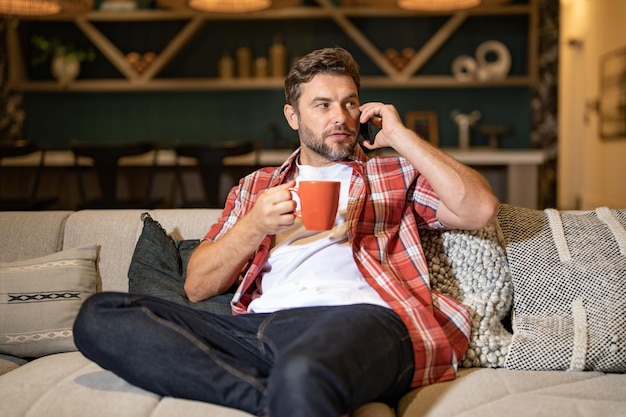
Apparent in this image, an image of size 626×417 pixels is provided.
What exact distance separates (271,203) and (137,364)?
45 centimetres

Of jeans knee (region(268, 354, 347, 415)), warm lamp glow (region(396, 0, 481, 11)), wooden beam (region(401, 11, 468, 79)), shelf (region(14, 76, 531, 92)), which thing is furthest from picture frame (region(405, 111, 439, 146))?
jeans knee (region(268, 354, 347, 415))

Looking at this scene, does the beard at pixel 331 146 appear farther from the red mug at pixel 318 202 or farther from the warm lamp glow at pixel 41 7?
the warm lamp glow at pixel 41 7

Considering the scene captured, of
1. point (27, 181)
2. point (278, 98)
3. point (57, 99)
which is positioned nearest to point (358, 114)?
point (27, 181)

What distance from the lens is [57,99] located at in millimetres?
6113

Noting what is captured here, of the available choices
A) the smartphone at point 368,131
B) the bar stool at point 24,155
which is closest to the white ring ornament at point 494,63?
the bar stool at point 24,155

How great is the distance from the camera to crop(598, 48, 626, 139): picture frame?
21.7 feet

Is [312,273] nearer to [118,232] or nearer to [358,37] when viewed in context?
[118,232]

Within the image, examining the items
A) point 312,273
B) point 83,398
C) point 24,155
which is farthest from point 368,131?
point 24,155

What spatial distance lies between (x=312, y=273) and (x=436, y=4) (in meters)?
3.32

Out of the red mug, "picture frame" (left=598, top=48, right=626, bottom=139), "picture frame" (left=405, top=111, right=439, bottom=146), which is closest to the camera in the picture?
the red mug

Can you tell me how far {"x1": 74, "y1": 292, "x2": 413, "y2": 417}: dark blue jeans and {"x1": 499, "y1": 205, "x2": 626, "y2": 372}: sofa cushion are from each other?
38cm

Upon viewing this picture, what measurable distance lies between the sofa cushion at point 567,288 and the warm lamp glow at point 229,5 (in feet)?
10.1

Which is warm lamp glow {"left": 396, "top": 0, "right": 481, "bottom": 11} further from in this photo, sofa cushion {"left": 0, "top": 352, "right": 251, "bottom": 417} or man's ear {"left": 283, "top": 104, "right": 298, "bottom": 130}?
sofa cushion {"left": 0, "top": 352, "right": 251, "bottom": 417}

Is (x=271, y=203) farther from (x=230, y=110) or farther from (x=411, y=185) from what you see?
(x=230, y=110)
